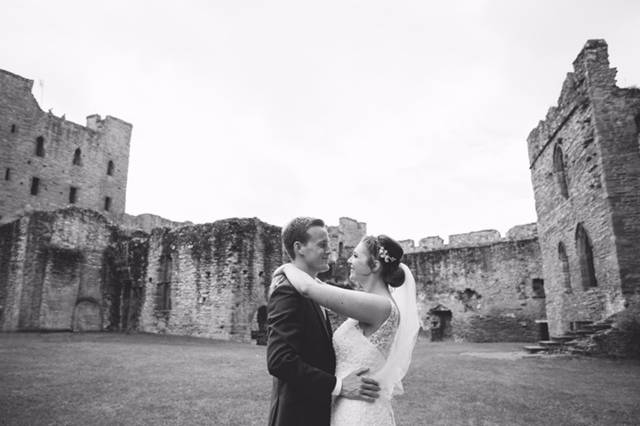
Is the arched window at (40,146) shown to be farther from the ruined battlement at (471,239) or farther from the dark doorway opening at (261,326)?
the ruined battlement at (471,239)

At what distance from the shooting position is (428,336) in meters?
28.4

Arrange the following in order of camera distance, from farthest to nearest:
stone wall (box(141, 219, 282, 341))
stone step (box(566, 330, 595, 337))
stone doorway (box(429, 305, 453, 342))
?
1. stone doorway (box(429, 305, 453, 342))
2. stone wall (box(141, 219, 282, 341))
3. stone step (box(566, 330, 595, 337))

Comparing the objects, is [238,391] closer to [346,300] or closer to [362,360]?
[362,360]

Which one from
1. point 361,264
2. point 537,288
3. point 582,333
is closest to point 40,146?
point 537,288

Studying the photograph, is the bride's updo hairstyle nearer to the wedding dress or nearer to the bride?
the bride

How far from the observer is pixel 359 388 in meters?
2.65

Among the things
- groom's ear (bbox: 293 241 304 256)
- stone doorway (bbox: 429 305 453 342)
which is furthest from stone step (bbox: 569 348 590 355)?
stone doorway (bbox: 429 305 453 342)

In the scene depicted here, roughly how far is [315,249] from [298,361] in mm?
770

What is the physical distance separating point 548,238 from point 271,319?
21277mm

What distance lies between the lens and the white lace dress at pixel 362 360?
2.64m

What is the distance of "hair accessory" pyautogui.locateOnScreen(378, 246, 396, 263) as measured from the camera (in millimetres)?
3028

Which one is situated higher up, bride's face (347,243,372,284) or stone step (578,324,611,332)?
bride's face (347,243,372,284)

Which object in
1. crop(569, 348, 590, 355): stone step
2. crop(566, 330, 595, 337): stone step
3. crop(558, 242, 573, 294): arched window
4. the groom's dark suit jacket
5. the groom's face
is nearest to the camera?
the groom's dark suit jacket

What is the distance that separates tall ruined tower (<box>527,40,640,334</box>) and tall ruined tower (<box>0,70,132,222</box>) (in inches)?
1472
